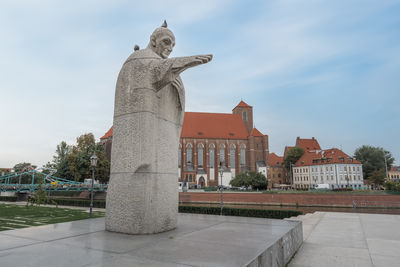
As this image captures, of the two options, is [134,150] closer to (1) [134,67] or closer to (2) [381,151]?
(1) [134,67]

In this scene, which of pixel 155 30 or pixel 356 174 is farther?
pixel 356 174

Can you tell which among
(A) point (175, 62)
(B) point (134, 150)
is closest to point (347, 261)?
(B) point (134, 150)

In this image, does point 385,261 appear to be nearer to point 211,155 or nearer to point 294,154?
point 211,155

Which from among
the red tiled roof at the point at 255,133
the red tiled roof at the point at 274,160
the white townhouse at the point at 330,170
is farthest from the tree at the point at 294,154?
the red tiled roof at the point at 255,133

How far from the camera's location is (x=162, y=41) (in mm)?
5633

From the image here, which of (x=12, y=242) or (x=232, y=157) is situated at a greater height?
(x=232, y=157)

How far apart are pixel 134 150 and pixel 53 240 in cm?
196

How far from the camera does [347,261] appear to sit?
516 cm

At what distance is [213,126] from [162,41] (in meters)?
63.3

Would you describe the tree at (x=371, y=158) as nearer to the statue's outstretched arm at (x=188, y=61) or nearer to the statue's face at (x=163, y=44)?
the statue's face at (x=163, y=44)

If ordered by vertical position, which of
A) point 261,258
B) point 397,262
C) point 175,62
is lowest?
point 397,262

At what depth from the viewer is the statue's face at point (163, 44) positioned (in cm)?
562

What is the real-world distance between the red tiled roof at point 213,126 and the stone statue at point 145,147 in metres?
58.4

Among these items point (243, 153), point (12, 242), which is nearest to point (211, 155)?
point (243, 153)
